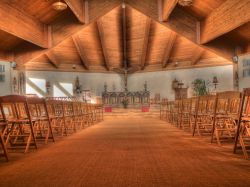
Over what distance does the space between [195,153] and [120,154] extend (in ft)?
3.06

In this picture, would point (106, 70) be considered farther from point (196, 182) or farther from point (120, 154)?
point (196, 182)

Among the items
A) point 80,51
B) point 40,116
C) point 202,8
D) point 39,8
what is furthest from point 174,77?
point 40,116

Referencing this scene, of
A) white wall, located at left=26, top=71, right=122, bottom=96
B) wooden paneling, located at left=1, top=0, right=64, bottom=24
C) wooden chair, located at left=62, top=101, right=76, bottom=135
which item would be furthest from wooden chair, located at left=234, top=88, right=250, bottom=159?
white wall, located at left=26, top=71, right=122, bottom=96

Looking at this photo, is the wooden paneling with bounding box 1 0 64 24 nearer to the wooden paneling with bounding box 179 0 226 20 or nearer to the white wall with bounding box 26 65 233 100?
the wooden paneling with bounding box 179 0 226 20

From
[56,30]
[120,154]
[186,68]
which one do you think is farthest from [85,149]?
[186,68]

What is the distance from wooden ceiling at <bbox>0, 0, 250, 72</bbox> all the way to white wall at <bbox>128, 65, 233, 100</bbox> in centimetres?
41

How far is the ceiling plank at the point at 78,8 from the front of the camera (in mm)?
9653

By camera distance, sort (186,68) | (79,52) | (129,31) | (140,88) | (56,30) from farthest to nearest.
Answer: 1. (140,88)
2. (186,68)
3. (79,52)
4. (129,31)
5. (56,30)

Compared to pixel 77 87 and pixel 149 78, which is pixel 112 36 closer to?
pixel 77 87

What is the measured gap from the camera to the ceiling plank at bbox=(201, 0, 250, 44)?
312 inches

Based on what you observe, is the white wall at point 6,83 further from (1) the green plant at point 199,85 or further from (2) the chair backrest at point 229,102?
(1) the green plant at point 199,85

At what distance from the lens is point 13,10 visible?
8.59 metres

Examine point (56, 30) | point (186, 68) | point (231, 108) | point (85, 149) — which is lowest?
point (85, 149)

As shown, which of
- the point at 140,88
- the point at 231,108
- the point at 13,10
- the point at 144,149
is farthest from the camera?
the point at 140,88
